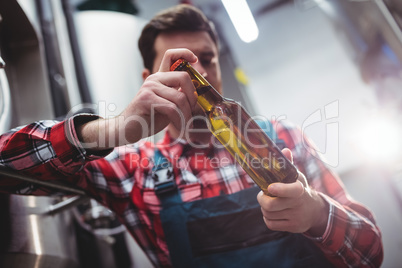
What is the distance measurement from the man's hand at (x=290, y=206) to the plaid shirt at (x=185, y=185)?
0.10 meters

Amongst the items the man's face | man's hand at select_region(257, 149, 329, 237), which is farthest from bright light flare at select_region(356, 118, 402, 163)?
man's hand at select_region(257, 149, 329, 237)

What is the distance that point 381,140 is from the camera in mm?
2209

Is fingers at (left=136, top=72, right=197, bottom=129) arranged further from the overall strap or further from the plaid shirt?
the overall strap

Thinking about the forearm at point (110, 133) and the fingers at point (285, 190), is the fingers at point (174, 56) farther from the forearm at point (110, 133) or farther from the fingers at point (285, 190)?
the fingers at point (285, 190)

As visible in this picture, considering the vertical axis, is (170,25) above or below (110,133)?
above

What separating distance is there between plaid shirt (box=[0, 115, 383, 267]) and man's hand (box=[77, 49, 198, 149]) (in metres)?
0.07

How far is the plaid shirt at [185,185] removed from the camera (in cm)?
66

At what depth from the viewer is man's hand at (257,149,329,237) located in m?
0.48

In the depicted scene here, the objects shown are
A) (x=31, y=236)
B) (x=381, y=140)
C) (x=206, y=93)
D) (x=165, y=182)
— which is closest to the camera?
(x=206, y=93)

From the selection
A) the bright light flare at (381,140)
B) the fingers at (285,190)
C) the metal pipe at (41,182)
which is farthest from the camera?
the bright light flare at (381,140)

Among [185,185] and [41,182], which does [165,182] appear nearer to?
[185,185]

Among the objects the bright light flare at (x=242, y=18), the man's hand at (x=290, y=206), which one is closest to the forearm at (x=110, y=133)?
the man's hand at (x=290, y=206)

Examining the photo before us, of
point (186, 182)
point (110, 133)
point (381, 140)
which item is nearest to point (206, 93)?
point (110, 133)

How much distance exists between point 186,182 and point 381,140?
2045 millimetres
